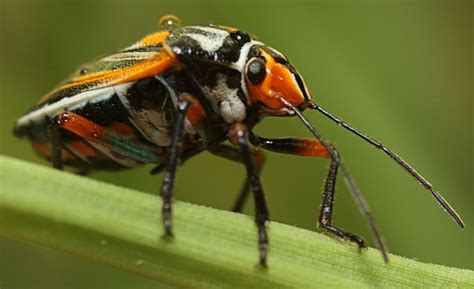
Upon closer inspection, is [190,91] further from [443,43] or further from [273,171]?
[443,43]

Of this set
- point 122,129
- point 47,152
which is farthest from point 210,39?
point 47,152

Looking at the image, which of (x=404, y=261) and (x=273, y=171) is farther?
(x=273, y=171)

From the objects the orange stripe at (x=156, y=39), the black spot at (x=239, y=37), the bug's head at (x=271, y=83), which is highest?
the black spot at (x=239, y=37)

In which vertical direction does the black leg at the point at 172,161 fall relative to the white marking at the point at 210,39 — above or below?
below

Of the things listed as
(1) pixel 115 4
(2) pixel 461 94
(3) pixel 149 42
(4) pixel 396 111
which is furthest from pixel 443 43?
(3) pixel 149 42

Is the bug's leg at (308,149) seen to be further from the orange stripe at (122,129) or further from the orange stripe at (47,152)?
the orange stripe at (47,152)

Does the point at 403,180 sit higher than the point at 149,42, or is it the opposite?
the point at 149,42

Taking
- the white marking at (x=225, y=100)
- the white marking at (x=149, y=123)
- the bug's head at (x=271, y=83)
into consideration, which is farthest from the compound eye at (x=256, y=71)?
the white marking at (x=149, y=123)
